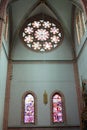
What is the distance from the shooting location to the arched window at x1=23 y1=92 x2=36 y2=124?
13.8 m

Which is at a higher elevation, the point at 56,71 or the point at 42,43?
the point at 42,43

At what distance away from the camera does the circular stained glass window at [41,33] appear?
1617 cm

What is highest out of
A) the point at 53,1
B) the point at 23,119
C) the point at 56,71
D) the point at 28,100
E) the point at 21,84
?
the point at 53,1

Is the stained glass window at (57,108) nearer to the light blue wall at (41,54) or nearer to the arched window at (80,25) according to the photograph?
the light blue wall at (41,54)

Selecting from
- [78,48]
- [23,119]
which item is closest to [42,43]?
[78,48]

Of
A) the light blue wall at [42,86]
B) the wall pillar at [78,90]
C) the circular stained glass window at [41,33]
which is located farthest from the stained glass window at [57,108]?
the circular stained glass window at [41,33]

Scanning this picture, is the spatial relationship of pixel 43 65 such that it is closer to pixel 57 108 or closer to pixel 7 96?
pixel 57 108

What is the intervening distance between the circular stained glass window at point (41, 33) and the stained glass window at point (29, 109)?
147 inches

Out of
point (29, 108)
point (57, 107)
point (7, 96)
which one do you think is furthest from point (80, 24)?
point (7, 96)

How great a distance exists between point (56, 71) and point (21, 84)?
8.64 ft

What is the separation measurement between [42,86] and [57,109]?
184cm

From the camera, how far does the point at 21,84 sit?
14.6 m

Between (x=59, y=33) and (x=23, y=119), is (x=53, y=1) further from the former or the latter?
(x=23, y=119)

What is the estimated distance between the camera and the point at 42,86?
14.6m
